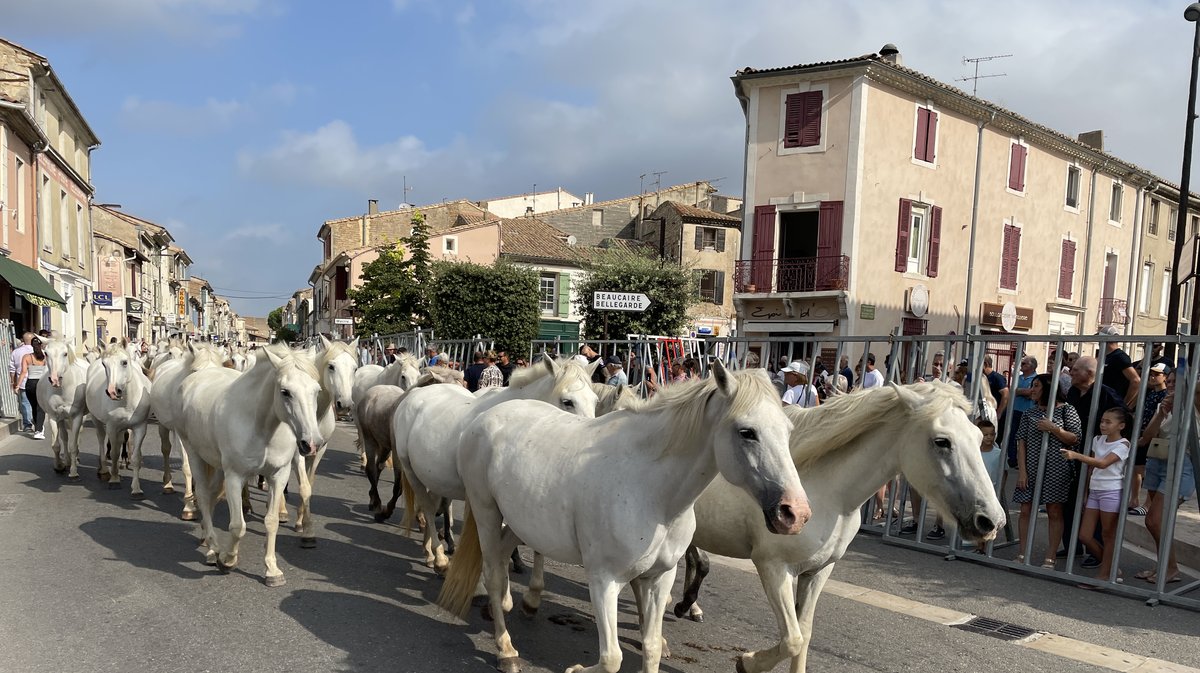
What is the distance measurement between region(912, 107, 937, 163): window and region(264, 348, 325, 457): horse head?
18691 millimetres

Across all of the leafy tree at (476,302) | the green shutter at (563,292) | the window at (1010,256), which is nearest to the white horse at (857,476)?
the window at (1010,256)

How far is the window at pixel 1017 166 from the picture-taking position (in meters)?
21.8

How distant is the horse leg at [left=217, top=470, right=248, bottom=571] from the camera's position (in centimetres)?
506

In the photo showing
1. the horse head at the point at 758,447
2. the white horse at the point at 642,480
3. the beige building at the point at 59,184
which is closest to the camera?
the horse head at the point at 758,447

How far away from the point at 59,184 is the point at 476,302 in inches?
528

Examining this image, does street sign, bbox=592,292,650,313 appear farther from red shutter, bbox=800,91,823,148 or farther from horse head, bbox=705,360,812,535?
red shutter, bbox=800,91,823,148

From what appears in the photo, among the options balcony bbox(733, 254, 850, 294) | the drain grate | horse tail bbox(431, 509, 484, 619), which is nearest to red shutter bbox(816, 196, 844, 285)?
balcony bbox(733, 254, 850, 294)

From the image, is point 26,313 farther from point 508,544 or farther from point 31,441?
point 508,544

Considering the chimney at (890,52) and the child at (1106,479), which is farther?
the chimney at (890,52)

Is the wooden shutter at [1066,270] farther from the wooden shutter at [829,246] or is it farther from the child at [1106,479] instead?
the child at [1106,479]

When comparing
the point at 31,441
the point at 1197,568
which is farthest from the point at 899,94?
the point at 31,441

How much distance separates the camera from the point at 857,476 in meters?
3.64

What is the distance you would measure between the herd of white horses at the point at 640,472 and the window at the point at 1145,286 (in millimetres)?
29764

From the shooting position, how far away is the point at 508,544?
161 inches
